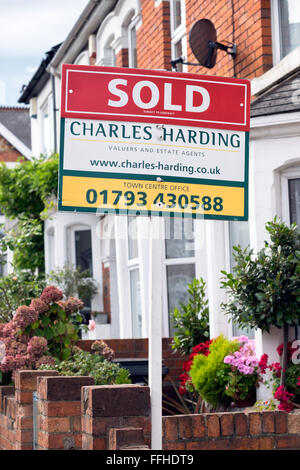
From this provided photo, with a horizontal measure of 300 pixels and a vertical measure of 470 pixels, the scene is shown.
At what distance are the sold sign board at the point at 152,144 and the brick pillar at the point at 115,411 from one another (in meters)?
Answer: 1.04

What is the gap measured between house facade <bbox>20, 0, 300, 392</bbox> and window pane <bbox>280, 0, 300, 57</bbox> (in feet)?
0.04

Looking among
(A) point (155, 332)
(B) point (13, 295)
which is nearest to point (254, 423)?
(A) point (155, 332)

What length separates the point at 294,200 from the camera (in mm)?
8000

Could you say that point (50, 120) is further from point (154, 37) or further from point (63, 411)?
point (63, 411)


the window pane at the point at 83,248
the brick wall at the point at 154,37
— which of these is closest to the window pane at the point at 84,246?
the window pane at the point at 83,248

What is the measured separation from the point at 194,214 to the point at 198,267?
6.08 metres

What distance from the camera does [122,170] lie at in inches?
171

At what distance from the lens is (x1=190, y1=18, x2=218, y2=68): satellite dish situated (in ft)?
30.5

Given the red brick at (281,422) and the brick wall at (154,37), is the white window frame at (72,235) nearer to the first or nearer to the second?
the brick wall at (154,37)

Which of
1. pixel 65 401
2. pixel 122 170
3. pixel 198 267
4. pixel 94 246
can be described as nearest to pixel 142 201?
pixel 122 170

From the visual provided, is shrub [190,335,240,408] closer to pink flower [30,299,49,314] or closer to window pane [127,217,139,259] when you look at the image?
pink flower [30,299,49,314]

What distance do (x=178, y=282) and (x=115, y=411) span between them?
638 centimetres

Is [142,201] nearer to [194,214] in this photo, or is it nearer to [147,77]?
[194,214]

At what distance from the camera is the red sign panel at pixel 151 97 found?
4.43 meters
